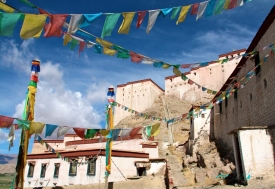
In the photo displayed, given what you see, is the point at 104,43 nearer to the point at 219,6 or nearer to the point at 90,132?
the point at 219,6

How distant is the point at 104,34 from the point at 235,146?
9605mm

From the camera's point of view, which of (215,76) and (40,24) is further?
(215,76)

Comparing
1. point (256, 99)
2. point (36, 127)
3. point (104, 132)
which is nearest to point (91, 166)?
point (104, 132)

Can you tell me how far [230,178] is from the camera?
512 inches

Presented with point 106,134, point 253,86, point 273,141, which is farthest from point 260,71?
point 106,134

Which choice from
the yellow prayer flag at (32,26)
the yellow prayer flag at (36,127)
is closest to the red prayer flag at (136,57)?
the yellow prayer flag at (32,26)

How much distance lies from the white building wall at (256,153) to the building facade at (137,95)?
40.9 metres

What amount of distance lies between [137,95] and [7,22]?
4923cm

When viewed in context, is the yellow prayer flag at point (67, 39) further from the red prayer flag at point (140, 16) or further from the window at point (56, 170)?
the window at point (56, 170)

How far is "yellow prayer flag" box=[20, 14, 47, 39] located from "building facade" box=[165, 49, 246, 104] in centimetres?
4079

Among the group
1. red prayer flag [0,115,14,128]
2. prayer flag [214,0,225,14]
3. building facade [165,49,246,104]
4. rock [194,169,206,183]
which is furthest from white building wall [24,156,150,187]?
building facade [165,49,246,104]

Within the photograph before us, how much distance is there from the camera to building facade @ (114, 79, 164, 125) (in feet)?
173

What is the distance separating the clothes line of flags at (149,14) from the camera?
5.09 metres

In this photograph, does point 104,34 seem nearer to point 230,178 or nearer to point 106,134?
point 106,134
